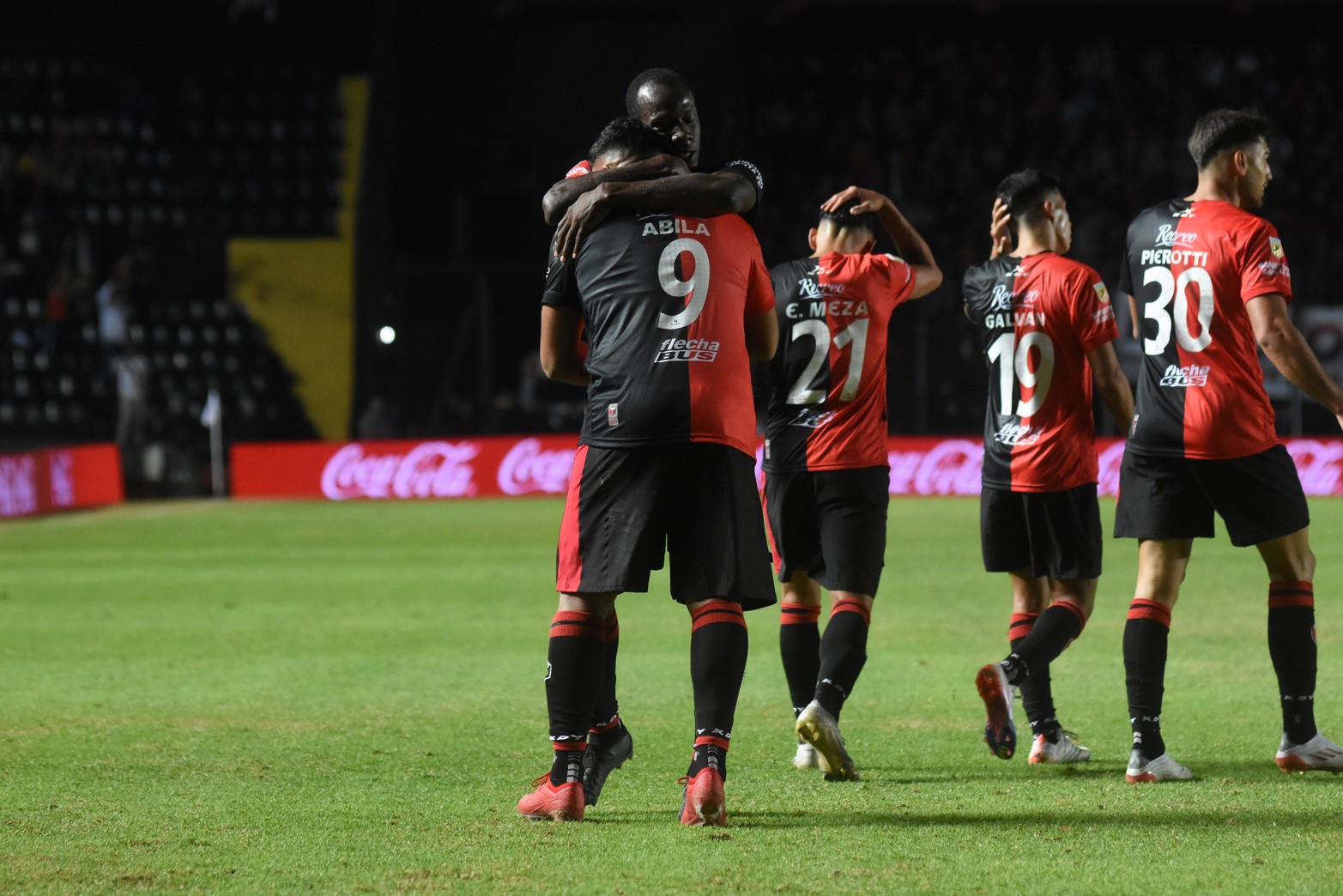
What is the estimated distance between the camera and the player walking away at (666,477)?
4.79 metres

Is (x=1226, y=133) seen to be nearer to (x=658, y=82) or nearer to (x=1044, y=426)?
(x=1044, y=426)

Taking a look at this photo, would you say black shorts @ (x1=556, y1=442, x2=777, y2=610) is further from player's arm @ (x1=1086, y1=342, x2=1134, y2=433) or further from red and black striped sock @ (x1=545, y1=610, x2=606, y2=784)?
player's arm @ (x1=1086, y1=342, x2=1134, y2=433)

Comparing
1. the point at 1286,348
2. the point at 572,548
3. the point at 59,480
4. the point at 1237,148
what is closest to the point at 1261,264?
the point at 1286,348

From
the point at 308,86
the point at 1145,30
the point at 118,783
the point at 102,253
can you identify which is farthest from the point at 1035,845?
the point at 1145,30

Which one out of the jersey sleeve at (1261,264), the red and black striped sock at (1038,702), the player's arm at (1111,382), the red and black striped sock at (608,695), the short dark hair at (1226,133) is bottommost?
the red and black striped sock at (1038,702)

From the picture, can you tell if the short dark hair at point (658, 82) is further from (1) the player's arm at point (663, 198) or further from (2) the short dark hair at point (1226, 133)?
(2) the short dark hair at point (1226, 133)

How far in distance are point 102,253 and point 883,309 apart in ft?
75.2

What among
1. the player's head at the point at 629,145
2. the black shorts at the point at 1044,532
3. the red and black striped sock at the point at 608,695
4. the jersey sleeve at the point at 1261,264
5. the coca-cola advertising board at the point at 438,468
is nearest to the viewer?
the player's head at the point at 629,145

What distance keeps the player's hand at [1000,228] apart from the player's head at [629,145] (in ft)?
5.71

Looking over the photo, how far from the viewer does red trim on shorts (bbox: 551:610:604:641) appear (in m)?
4.87

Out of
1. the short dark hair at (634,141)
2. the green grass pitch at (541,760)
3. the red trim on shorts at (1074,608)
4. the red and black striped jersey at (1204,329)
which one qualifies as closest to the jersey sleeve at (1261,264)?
the red and black striped jersey at (1204,329)

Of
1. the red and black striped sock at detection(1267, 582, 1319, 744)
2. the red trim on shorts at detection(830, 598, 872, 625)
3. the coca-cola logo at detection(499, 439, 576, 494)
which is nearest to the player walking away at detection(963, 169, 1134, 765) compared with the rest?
the red trim on shorts at detection(830, 598, 872, 625)

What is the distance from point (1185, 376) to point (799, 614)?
1.63 meters

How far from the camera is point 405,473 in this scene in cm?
2283
